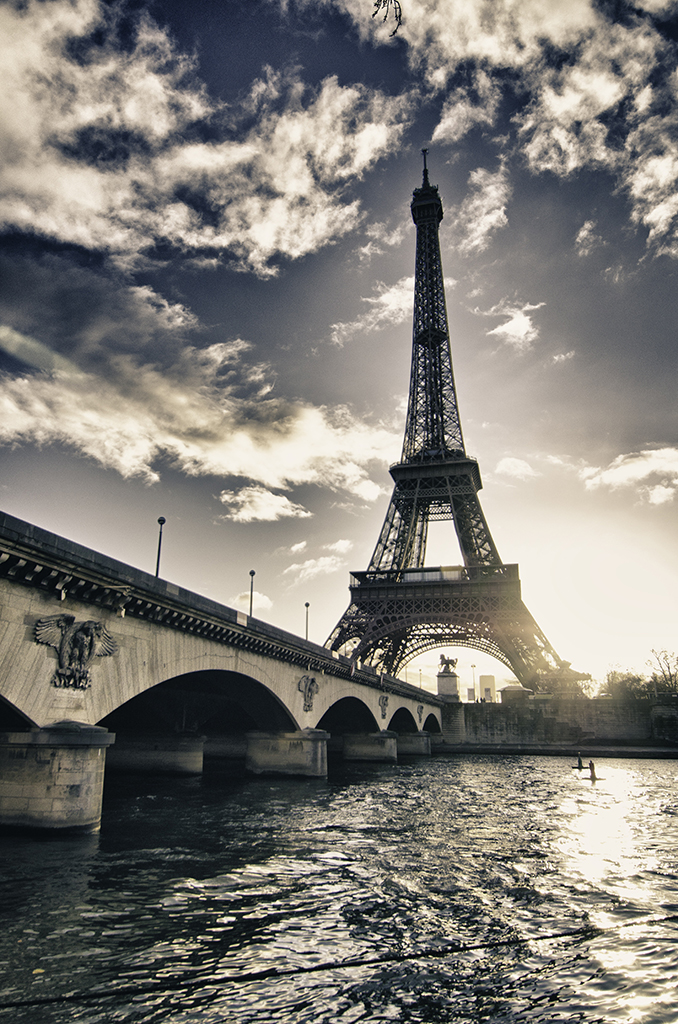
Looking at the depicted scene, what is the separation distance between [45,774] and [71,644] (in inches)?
119

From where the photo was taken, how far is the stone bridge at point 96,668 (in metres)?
14.2

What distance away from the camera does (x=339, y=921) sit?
35.1 feet

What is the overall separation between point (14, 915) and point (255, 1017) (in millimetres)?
5506

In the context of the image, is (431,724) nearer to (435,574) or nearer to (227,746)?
(435,574)

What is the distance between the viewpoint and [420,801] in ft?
87.5

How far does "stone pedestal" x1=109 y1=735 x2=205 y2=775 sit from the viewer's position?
34688 millimetres

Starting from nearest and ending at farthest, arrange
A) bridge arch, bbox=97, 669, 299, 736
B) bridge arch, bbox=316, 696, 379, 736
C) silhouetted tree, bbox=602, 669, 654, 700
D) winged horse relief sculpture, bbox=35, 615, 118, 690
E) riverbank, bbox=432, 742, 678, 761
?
A: 1. winged horse relief sculpture, bbox=35, 615, 118, 690
2. bridge arch, bbox=97, 669, 299, 736
3. bridge arch, bbox=316, 696, 379, 736
4. riverbank, bbox=432, 742, 678, 761
5. silhouetted tree, bbox=602, 669, 654, 700

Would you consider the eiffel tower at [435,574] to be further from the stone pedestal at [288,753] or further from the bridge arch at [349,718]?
the stone pedestal at [288,753]

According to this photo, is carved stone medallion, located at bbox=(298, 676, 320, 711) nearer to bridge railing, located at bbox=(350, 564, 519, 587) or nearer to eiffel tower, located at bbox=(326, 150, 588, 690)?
eiffel tower, located at bbox=(326, 150, 588, 690)

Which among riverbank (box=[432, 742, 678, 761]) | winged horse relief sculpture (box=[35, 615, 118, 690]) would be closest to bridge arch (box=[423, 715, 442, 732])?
riverbank (box=[432, 742, 678, 761])

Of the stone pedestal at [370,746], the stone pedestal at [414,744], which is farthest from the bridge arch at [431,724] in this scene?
the stone pedestal at [370,746]

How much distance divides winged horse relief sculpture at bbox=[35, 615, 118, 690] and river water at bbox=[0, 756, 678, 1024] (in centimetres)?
368

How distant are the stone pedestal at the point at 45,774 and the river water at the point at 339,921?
0.55m

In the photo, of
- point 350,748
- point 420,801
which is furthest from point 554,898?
point 350,748
